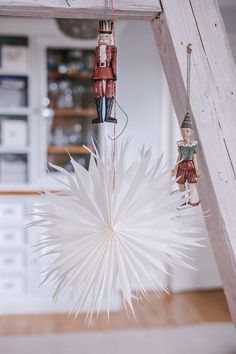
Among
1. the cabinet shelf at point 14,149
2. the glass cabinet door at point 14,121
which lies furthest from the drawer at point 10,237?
the cabinet shelf at point 14,149

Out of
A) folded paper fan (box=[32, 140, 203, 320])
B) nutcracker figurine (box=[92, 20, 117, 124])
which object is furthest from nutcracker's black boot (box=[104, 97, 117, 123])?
folded paper fan (box=[32, 140, 203, 320])

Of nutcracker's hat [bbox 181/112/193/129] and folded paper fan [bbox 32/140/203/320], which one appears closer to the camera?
folded paper fan [bbox 32/140/203/320]

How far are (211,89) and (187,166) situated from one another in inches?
8.7

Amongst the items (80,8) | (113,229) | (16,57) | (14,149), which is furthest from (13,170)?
(113,229)

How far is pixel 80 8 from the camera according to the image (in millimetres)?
1155

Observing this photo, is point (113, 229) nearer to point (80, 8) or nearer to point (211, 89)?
point (211, 89)

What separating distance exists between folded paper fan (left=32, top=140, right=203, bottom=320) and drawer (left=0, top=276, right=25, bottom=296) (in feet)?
7.73

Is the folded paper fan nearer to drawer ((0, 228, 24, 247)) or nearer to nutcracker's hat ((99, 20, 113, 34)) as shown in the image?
nutcracker's hat ((99, 20, 113, 34))

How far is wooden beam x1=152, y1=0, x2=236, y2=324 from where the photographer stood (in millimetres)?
1168

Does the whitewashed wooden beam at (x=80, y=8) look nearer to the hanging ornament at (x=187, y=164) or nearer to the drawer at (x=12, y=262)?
the hanging ornament at (x=187, y=164)

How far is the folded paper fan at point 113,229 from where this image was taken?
1.01 metres

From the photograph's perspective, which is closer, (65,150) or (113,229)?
(113,229)

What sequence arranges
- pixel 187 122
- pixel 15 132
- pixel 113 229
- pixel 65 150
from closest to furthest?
pixel 113 229
pixel 187 122
pixel 15 132
pixel 65 150

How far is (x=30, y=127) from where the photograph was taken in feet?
10.9
